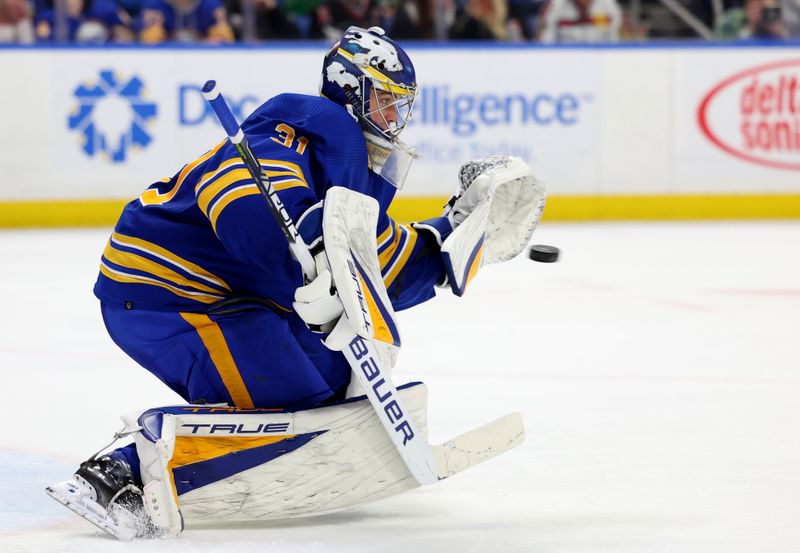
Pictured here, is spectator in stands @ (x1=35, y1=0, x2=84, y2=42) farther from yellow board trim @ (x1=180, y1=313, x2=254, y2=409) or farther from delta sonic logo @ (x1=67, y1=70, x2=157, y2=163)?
yellow board trim @ (x1=180, y1=313, x2=254, y2=409)

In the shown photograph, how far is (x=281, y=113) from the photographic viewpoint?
91.7 inches

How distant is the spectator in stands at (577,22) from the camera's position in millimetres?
8039

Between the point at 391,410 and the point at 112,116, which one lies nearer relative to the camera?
the point at 391,410

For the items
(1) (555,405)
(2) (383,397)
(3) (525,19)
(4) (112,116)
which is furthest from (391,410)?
(3) (525,19)

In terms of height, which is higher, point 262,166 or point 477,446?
point 262,166

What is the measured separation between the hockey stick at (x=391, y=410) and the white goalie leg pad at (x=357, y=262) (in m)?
0.05

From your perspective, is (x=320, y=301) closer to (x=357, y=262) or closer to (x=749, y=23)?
(x=357, y=262)

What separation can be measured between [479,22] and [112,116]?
2.06 meters

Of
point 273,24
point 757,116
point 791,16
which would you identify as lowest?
point 757,116

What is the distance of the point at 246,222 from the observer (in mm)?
2154

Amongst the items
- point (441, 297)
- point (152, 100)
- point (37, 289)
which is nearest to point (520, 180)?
point (441, 297)

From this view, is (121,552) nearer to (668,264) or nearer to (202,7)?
(668,264)

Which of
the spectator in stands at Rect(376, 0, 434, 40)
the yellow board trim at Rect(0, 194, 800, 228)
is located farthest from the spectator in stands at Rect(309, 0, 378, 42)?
the yellow board trim at Rect(0, 194, 800, 228)

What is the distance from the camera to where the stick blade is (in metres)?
2.42
